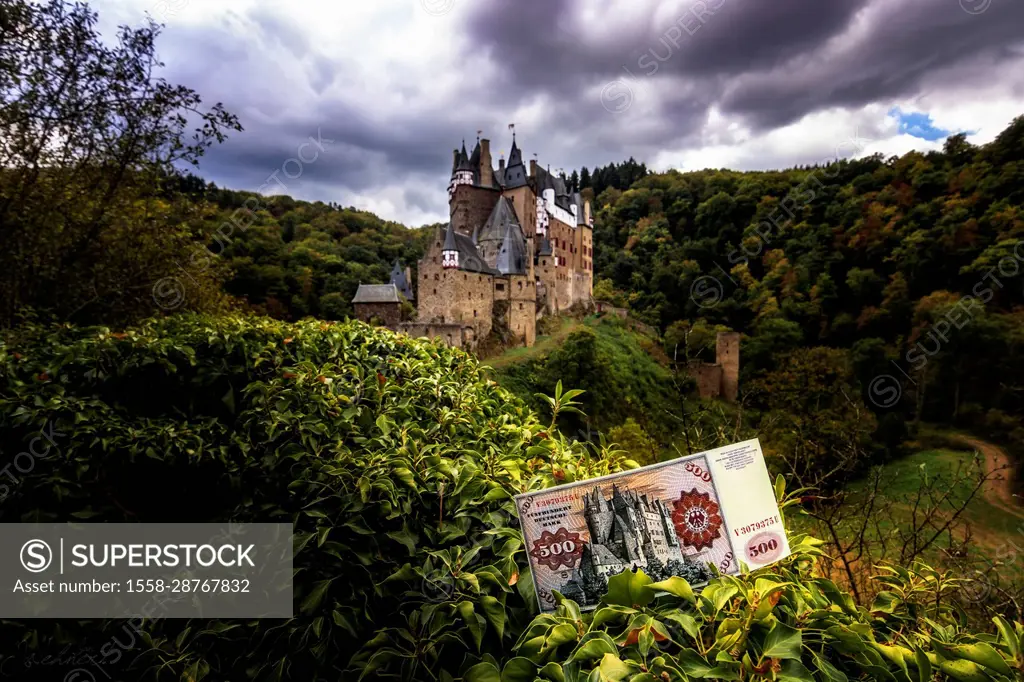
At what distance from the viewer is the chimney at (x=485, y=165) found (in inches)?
981

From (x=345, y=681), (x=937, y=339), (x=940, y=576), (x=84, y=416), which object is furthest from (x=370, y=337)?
(x=937, y=339)

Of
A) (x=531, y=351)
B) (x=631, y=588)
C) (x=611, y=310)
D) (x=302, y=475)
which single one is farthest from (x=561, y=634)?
(x=611, y=310)

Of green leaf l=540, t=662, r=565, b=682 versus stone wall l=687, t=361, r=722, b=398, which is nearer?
green leaf l=540, t=662, r=565, b=682

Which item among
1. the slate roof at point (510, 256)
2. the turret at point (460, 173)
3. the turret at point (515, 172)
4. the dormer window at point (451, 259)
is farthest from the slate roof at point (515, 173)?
the dormer window at point (451, 259)

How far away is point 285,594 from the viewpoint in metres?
1.61

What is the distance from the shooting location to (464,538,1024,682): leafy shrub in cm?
96

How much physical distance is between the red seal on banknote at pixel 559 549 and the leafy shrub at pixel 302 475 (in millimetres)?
154

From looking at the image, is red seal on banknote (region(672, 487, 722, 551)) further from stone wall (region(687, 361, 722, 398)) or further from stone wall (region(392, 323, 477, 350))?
stone wall (region(687, 361, 722, 398))

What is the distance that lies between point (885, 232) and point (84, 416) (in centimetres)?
3379

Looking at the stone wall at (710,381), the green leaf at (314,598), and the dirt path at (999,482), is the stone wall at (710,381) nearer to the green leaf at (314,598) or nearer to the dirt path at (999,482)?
the dirt path at (999,482)

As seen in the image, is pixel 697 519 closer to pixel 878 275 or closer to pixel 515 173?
pixel 515 173

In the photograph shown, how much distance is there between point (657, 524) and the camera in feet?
4.25

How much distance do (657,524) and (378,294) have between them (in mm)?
19842

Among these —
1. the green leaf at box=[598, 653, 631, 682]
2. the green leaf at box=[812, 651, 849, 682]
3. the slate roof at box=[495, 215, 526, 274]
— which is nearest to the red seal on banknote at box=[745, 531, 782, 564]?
the green leaf at box=[812, 651, 849, 682]
